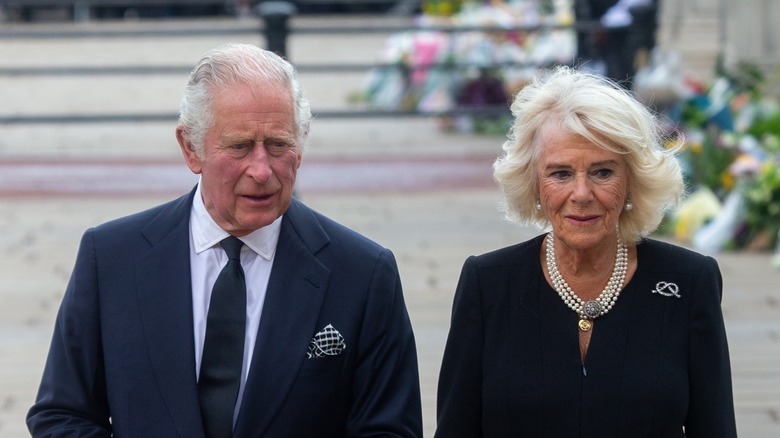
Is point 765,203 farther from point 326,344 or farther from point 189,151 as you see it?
point 189,151

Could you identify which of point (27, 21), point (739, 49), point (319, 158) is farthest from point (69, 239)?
point (27, 21)

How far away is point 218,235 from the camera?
324 cm

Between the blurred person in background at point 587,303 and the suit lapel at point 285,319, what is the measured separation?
1.13 feet

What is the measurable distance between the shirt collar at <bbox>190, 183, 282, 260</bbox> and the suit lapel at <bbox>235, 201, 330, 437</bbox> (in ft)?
0.06

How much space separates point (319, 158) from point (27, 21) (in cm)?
1996

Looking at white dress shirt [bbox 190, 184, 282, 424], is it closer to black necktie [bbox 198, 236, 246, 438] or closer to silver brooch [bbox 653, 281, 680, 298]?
black necktie [bbox 198, 236, 246, 438]

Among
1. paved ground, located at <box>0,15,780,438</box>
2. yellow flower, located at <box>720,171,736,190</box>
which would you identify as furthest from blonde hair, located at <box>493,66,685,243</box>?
yellow flower, located at <box>720,171,736,190</box>

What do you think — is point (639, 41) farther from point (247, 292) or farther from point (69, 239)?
point (247, 292)

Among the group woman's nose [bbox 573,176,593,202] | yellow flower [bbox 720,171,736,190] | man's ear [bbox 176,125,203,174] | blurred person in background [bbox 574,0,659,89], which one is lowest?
woman's nose [bbox 573,176,593,202]

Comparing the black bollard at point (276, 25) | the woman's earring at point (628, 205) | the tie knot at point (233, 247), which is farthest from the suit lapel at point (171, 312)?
the black bollard at point (276, 25)

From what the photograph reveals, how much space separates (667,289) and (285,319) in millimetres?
876

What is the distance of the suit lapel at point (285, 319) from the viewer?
122 inches

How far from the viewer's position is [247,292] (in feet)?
10.5

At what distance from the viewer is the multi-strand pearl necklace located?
3252mm
